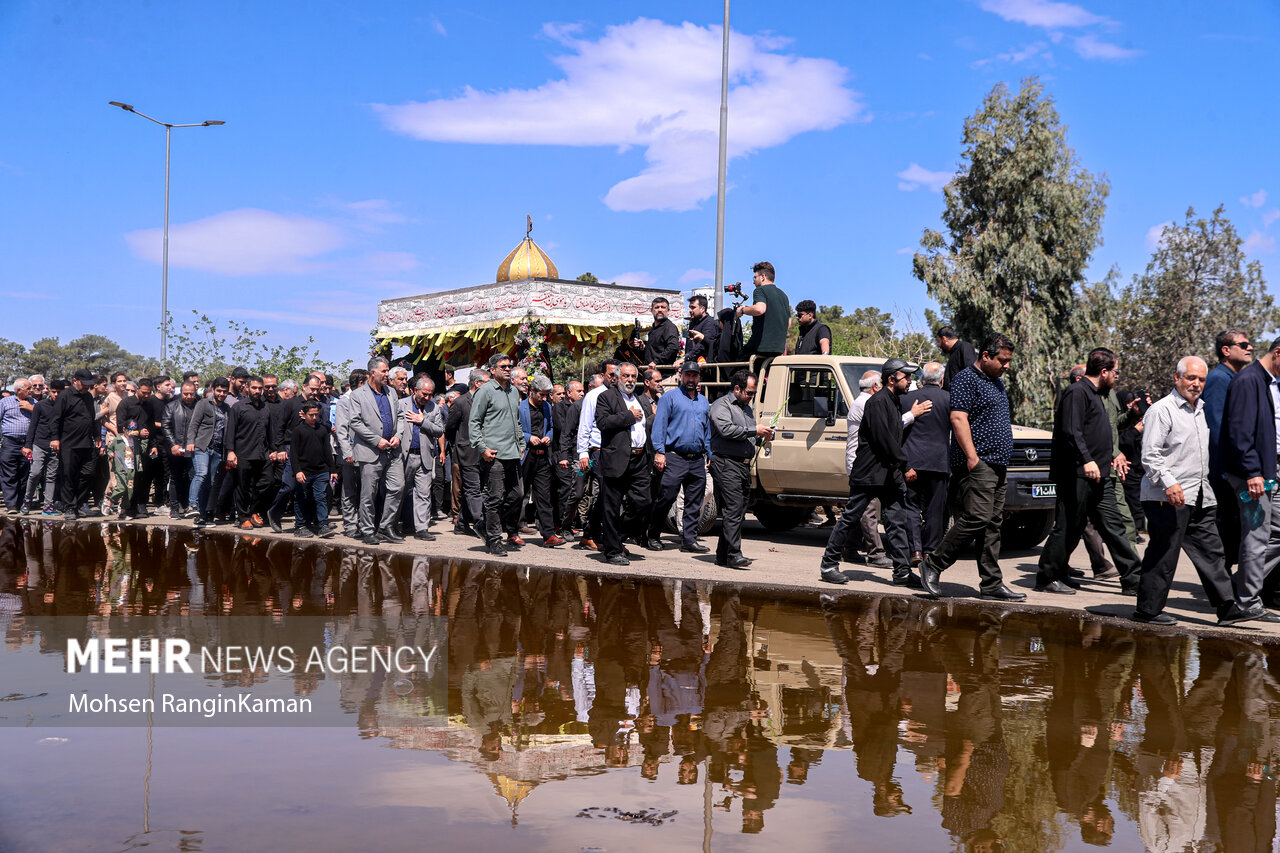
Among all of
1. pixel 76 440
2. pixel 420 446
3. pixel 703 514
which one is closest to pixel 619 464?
pixel 703 514

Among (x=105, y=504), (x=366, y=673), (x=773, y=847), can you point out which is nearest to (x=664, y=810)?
(x=773, y=847)

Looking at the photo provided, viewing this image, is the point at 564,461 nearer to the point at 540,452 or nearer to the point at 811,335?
the point at 540,452

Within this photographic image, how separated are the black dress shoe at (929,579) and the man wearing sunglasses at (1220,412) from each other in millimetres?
2125

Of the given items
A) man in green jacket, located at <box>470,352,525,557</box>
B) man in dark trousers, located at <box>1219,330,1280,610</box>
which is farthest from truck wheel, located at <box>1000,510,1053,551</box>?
man in green jacket, located at <box>470,352,525,557</box>

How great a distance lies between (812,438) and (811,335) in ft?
4.77

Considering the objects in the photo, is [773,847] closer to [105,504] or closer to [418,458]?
[418,458]

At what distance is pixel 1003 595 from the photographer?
8.55m

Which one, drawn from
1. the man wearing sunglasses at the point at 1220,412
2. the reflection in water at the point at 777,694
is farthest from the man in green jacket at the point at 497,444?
the man wearing sunglasses at the point at 1220,412

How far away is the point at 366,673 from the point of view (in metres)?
5.99

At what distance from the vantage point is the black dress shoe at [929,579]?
8594 millimetres

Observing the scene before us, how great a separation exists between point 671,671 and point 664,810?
212 centimetres

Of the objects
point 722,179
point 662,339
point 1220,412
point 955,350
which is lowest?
point 1220,412

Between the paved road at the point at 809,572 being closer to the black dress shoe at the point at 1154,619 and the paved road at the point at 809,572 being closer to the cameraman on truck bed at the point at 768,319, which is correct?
the black dress shoe at the point at 1154,619

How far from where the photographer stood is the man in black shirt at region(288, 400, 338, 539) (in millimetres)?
12828
